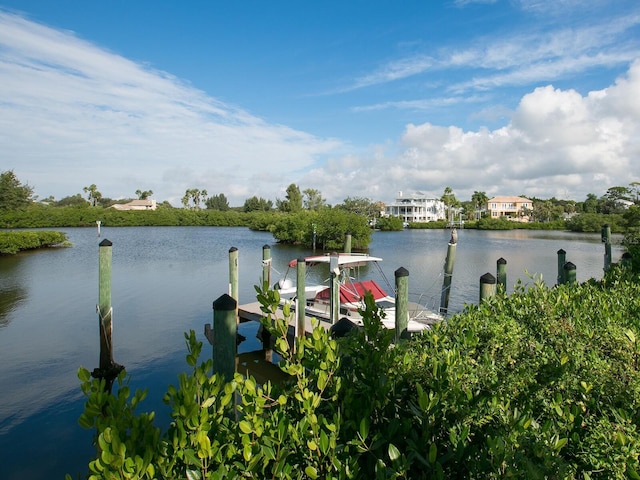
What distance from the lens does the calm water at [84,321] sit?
26.5 feet

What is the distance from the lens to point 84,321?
1477cm

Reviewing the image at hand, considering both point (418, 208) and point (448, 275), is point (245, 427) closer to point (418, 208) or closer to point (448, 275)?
point (448, 275)

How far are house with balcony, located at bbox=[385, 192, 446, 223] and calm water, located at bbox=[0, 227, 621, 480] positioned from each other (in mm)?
73278

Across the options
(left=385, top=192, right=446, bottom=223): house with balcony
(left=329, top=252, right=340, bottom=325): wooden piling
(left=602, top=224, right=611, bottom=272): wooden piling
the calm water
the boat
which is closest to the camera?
the calm water

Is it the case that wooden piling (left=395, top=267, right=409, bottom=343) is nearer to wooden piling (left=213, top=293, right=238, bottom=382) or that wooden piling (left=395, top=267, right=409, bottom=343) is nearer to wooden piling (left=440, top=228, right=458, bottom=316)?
wooden piling (left=213, top=293, right=238, bottom=382)

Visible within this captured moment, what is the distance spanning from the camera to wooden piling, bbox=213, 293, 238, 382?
3152 mm

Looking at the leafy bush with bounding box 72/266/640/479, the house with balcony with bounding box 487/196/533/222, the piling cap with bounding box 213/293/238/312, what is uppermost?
the house with balcony with bounding box 487/196/533/222

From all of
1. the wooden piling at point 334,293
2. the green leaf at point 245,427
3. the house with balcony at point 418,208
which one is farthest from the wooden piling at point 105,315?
the house with balcony at point 418,208

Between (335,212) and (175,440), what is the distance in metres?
41.3

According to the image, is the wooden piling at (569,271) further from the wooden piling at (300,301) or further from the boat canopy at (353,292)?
the wooden piling at (300,301)

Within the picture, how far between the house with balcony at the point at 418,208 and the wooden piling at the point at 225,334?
103m

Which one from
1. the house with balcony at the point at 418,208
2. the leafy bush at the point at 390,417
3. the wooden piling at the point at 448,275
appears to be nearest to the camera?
the leafy bush at the point at 390,417

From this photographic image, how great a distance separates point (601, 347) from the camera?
297 cm

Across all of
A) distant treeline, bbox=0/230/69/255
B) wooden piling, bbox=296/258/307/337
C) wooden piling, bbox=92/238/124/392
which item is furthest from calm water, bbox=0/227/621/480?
wooden piling, bbox=296/258/307/337
